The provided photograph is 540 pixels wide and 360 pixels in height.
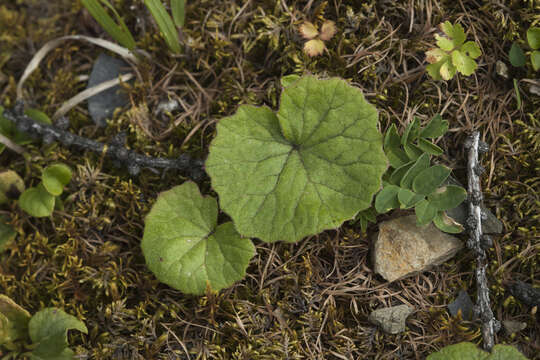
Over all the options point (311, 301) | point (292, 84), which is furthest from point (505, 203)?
point (292, 84)

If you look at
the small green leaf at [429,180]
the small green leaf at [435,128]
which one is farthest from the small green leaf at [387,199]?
the small green leaf at [435,128]

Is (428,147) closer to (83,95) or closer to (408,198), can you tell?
(408,198)

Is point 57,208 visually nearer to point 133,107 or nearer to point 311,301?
point 133,107

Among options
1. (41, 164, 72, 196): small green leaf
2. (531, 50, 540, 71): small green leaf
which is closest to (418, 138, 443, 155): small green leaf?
(531, 50, 540, 71): small green leaf

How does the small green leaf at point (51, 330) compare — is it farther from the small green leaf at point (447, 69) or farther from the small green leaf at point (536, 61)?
the small green leaf at point (536, 61)

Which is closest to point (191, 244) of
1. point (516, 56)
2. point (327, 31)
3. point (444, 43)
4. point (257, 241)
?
point (257, 241)

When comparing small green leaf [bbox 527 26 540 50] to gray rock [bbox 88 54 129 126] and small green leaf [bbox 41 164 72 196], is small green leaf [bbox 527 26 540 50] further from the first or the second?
small green leaf [bbox 41 164 72 196]

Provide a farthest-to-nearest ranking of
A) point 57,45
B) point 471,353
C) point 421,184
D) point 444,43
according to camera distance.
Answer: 1. point 57,45
2. point 444,43
3. point 421,184
4. point 471,353
